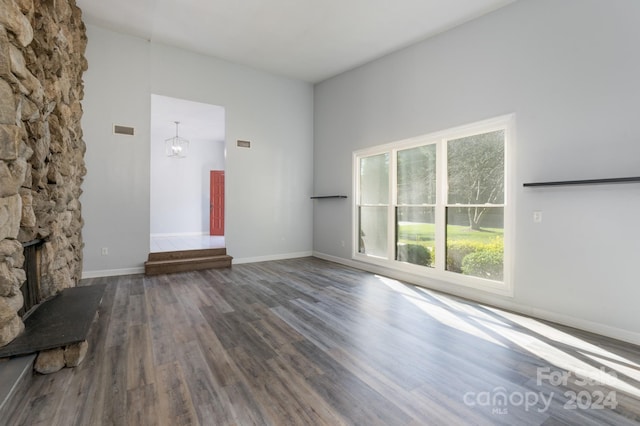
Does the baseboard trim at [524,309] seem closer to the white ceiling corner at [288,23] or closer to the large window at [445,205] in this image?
the large window at [445,205]

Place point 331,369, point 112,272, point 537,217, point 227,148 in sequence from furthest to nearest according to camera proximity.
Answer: point 227,148
point 112,272
point 537,217
point 331,369

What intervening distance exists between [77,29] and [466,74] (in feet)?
16.9

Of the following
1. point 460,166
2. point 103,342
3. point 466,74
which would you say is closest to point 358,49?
point 466,74

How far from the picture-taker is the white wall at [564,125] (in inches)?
109

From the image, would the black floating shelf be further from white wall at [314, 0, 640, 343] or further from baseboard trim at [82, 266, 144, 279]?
baseboard trim at [82, 266, 144, 279]

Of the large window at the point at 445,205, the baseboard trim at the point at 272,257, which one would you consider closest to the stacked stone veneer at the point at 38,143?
the baseboard trim at the point at 272,257

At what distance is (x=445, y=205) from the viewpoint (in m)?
4.28

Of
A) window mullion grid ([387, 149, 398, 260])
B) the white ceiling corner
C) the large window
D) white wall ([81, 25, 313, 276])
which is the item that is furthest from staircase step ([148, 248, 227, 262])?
the white ceiling corner

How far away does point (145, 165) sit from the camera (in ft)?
16.6

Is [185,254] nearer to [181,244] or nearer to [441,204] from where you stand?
[181,244]

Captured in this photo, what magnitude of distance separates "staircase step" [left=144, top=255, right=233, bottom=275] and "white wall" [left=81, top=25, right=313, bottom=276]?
28 cm

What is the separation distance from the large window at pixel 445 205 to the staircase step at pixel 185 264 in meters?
2.62

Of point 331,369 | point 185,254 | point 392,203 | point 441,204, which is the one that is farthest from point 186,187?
point 331,369

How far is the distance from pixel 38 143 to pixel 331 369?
300 centimetres
